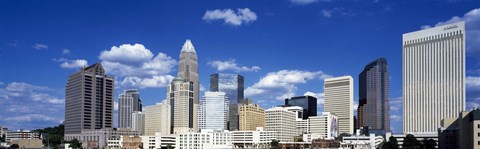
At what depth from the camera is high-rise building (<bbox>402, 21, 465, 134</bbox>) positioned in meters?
127

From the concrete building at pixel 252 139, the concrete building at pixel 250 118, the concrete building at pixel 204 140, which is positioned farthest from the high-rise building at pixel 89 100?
the concrete building at pixel 252 139

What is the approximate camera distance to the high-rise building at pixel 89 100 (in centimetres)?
17638

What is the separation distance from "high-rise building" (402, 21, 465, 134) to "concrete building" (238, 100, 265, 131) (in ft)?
185

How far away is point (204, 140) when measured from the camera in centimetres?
12900

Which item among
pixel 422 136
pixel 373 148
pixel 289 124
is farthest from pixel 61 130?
pixel 422 136

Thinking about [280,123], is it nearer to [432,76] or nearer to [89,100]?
[432,76]

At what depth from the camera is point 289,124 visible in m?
180

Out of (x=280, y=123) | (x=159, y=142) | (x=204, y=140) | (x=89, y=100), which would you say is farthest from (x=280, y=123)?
(x=89, y=100)

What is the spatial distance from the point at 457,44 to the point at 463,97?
1256cm

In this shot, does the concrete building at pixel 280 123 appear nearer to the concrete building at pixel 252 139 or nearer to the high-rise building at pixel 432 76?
the concrete building at pixel 252 139

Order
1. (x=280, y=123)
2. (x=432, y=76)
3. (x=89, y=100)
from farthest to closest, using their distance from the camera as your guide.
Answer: (x=89, y=100) < (x=280, y=123) < (x=432, y=76)

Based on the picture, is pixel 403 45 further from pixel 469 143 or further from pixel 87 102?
pixel 87 102

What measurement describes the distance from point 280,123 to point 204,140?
48536 mm

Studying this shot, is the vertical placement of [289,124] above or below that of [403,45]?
below
